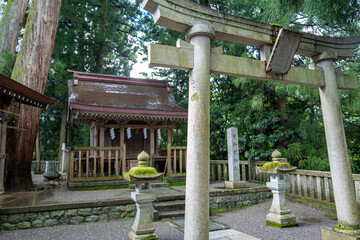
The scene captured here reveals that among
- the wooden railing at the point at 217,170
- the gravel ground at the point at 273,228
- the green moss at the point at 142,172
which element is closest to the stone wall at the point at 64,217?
the green moss at the point at 142,172

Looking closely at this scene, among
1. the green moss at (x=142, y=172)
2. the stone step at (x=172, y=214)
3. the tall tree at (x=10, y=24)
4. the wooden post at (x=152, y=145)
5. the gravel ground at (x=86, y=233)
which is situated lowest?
the gravel ground at (x=86, y=233)

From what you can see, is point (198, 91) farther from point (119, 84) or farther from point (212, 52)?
point (119, 84)

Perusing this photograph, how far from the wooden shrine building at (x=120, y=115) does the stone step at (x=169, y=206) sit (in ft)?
10.2

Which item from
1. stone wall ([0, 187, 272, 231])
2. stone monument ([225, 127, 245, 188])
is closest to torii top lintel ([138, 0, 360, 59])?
stone monument ([225, 127, 245, 188])

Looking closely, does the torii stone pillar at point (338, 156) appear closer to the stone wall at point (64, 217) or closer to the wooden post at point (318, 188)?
the wooden post at point (318, 188)

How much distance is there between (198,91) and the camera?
322 centimetres

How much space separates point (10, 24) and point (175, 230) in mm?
10665

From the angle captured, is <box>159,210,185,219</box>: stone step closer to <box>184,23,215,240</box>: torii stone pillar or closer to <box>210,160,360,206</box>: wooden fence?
<box>184,23,215,240</box>: torii stone pillar

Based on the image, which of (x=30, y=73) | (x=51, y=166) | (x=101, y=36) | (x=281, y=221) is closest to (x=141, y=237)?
(x=281, y=221)

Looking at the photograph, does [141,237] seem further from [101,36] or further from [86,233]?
[101,36]

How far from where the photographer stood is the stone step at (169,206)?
5.99 metres

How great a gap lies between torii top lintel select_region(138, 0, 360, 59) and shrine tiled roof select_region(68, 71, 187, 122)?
6280 mm

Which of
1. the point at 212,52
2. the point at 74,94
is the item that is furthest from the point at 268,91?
the point at 74,94

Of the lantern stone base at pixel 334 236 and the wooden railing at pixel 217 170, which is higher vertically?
the wooden railing at pixel 217 170
